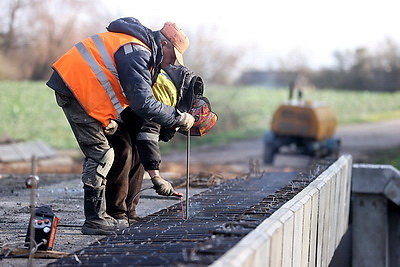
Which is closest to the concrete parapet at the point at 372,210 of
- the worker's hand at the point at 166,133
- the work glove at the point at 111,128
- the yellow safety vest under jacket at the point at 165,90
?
the worker's hand at the point at 166,133

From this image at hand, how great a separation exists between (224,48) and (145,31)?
27891 millimetres

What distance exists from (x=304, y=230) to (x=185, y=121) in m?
1.29

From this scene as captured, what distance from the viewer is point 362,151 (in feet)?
89.7

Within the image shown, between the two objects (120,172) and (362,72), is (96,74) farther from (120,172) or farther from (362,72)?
(362,72)

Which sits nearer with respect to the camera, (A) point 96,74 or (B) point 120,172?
(A) point 96,74

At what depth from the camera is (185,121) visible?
604 centimetres

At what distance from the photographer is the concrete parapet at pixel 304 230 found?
13.3 ft

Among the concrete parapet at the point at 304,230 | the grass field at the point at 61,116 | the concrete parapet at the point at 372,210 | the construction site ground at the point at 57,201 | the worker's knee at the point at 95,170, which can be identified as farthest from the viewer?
the grass field at the point at 61,116

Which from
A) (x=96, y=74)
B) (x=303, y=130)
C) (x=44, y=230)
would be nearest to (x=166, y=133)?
(x=96, y=74)

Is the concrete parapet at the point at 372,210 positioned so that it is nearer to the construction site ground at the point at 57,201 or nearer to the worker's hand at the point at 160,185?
the construction site ground at the point at 57,201

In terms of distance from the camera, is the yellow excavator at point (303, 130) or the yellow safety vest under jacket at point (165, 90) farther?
the yellow excavator at point (303, 130)

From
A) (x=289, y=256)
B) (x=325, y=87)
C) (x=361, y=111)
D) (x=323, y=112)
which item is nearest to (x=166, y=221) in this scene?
(x=289, y=256)

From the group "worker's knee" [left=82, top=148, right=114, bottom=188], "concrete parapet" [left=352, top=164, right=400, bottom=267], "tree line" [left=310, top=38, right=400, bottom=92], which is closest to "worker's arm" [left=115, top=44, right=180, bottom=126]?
"worker's knee" [left=82, top=148, right=114, bottom=188]

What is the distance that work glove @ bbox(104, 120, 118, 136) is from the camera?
5980mm
